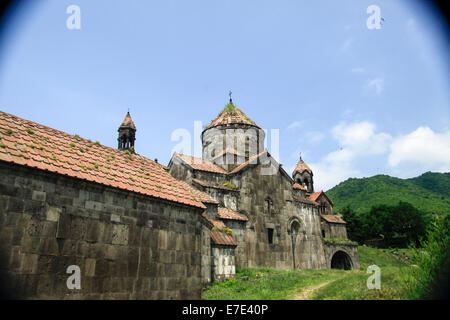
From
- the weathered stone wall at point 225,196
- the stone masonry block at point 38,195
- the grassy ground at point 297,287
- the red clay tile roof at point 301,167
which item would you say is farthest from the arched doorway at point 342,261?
the stone masonry block at point 38,195

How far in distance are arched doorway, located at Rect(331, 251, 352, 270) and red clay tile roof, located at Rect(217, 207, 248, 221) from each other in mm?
11045

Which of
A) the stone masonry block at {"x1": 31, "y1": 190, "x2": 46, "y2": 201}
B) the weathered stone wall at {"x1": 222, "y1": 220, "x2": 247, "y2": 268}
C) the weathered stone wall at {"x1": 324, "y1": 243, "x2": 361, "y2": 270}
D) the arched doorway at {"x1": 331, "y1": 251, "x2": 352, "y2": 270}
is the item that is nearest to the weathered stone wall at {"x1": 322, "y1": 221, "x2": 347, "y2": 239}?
the arched doorway at {"x1": 331, "y1": 251, "x2": 352, "y2": 270}

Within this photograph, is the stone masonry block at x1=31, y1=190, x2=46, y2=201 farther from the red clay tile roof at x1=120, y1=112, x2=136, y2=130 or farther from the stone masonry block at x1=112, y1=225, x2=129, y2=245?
the red clay tile roof at x1=120, y1=112, x2=136, y2=130

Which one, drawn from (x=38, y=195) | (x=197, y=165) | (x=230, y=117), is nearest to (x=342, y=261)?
(x=230, y=117)

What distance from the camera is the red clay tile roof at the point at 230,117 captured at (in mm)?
21484

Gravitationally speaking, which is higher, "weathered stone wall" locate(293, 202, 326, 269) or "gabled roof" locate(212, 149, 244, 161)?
"gabled roof" locate(212, 149, 244, 161)

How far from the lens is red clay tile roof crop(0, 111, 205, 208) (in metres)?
6.98

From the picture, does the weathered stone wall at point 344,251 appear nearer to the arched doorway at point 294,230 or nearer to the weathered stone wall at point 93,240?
the arched doorway at point 294,230

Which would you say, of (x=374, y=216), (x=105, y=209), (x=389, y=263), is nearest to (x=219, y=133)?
(x=105, y=209)

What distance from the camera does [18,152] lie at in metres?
6.76

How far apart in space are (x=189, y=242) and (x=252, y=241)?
6998 mm
